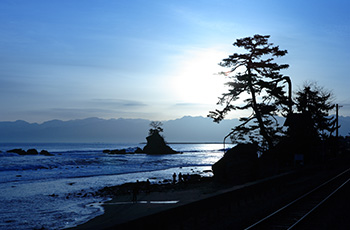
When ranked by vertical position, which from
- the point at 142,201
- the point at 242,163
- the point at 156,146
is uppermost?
the point at 242,163

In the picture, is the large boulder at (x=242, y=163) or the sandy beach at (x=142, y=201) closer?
the sandy beach at (x=142, y=201)

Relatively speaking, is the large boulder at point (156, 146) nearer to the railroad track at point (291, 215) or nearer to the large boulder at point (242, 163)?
the large boulder at point (242, 163)

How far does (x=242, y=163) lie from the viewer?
28.8m

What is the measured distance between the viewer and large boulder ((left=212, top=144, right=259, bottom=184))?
28609 mm

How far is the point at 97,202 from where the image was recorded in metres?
29.2

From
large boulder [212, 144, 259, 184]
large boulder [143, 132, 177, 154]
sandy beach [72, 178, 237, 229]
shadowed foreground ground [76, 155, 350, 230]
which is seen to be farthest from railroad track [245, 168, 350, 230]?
large boulder [143, 132, 177, 154]

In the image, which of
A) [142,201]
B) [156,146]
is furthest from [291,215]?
[156,146]

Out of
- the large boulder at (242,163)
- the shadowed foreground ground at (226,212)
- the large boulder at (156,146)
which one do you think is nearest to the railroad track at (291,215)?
the shadowed foreground ground at (226,212)

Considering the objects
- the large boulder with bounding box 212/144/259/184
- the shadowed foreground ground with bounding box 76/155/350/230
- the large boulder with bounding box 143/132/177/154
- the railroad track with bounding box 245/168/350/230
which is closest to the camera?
the shadowed foreground ground with bounding box 76/155/350/230

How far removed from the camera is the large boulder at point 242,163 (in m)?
28.6

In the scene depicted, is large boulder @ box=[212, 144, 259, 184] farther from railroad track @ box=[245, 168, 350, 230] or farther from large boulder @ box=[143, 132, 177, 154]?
large boulder @ box=[143, 132, 177, 154]

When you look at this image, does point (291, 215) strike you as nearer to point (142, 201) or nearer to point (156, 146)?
point (142, 201)

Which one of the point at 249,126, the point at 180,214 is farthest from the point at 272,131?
the point at 180,214

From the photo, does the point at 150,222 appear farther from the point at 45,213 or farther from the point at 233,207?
the point at 45,213
